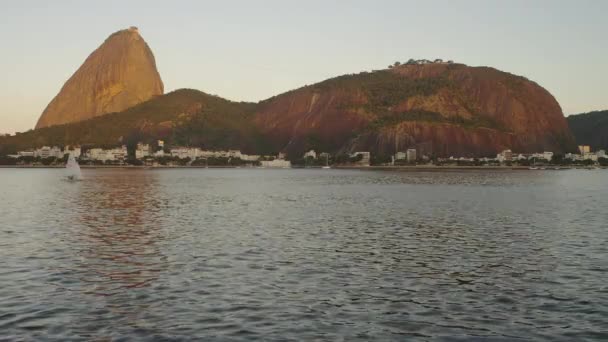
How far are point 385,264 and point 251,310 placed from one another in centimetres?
1044

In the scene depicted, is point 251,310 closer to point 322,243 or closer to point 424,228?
point 322,243

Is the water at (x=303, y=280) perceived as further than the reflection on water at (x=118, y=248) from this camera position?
No

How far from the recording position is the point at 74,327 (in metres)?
17.3

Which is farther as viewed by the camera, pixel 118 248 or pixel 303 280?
pixel 118 248

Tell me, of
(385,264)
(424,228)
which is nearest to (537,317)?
(385,264)

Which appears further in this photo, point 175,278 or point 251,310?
point 175,278

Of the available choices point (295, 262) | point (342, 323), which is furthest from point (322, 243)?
point (342, 323)

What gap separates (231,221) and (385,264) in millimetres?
23137

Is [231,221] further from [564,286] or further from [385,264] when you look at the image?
[564,286]

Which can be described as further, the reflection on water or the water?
the reflection on water

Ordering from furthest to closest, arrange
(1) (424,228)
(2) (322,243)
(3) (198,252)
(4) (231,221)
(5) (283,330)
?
(4) (231,221), (1) (424,228), (2) (322,243), (3) (198,252), (5) (283,330)

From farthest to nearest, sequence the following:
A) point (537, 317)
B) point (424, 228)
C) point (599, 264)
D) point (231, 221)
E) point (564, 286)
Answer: point (231, 221), point (424, 228), point (599, 264), point (564, 286), point (537, 317)

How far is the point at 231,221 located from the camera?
48969 millimetres

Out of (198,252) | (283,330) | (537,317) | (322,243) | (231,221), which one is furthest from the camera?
(231,221)
